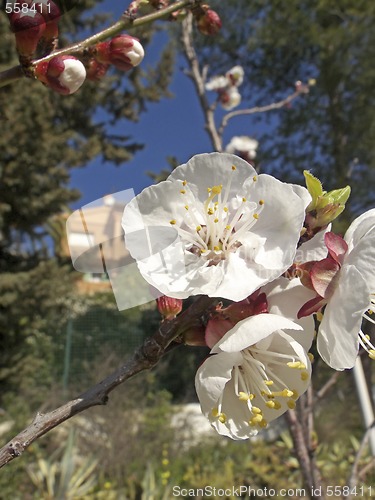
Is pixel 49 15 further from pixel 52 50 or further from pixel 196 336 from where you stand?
pixel 196 336

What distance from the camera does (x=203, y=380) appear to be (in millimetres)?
468

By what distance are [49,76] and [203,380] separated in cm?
46

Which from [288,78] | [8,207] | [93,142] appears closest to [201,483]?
[8,207]

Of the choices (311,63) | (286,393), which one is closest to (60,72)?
(286,393)

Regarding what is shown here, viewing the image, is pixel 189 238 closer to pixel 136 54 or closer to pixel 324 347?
pixel 324 347

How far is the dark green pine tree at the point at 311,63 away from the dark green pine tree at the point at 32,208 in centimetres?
134

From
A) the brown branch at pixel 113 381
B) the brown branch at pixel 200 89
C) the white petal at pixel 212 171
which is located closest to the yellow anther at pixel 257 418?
the brown branch at pixel 113 381

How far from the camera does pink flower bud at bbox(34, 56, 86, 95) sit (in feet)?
2.10

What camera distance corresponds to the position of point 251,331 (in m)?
0.44

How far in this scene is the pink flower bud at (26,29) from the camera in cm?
62

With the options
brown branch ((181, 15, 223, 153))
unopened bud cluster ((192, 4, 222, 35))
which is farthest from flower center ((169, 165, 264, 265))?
brown branch ((181, 15, 223, 153))

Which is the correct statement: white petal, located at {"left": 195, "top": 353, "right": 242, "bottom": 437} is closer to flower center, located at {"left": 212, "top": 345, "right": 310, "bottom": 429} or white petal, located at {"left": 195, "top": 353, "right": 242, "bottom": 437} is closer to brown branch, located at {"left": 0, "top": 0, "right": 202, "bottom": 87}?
flower center, located at {"left": 212, "top": 345, "right": 310, "bottom": 429}

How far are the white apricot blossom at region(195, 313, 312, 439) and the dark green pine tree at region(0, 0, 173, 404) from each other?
493cm

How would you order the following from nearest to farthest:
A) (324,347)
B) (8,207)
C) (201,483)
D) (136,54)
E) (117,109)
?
(324,347) < (136,54) < (201,483) < (8,207) < (117,109)
